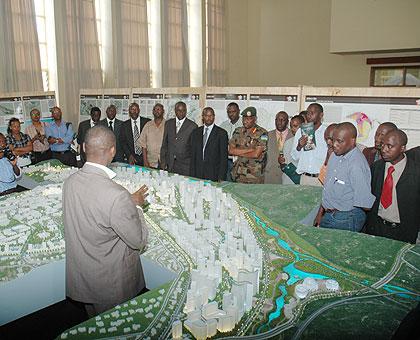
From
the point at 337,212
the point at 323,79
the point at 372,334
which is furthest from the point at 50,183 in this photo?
the point at 323,79

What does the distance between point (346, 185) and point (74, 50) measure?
9049mm

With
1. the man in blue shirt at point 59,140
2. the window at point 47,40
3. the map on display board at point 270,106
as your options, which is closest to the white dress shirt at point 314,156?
the map on display board at point 270,106

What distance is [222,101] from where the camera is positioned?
665cm

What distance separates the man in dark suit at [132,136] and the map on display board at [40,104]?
8.27 feet

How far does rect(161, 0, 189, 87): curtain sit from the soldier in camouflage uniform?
26.7ft

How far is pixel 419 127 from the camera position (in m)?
4.67

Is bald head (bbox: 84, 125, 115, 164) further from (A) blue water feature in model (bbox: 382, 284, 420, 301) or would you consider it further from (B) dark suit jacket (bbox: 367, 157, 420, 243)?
(B) dark suit jacket (bbox: 367, 157, 420, 243)

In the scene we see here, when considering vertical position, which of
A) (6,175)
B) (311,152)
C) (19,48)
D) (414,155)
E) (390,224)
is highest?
(19,48)

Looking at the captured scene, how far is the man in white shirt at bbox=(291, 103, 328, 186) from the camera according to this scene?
5109 millimetres

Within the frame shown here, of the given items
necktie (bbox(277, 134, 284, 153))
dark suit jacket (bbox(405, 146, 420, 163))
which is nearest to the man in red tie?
dark suit jacket (bbox(405, 146, 420, 163))

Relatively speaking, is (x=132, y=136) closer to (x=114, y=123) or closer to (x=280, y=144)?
Answer: (x=114, y=123)

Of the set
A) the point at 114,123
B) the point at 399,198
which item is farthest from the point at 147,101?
the point at 399,198

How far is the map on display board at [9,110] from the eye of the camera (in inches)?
313

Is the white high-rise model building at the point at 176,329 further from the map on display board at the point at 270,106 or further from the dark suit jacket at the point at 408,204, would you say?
the map on display board at the point at 270,106
